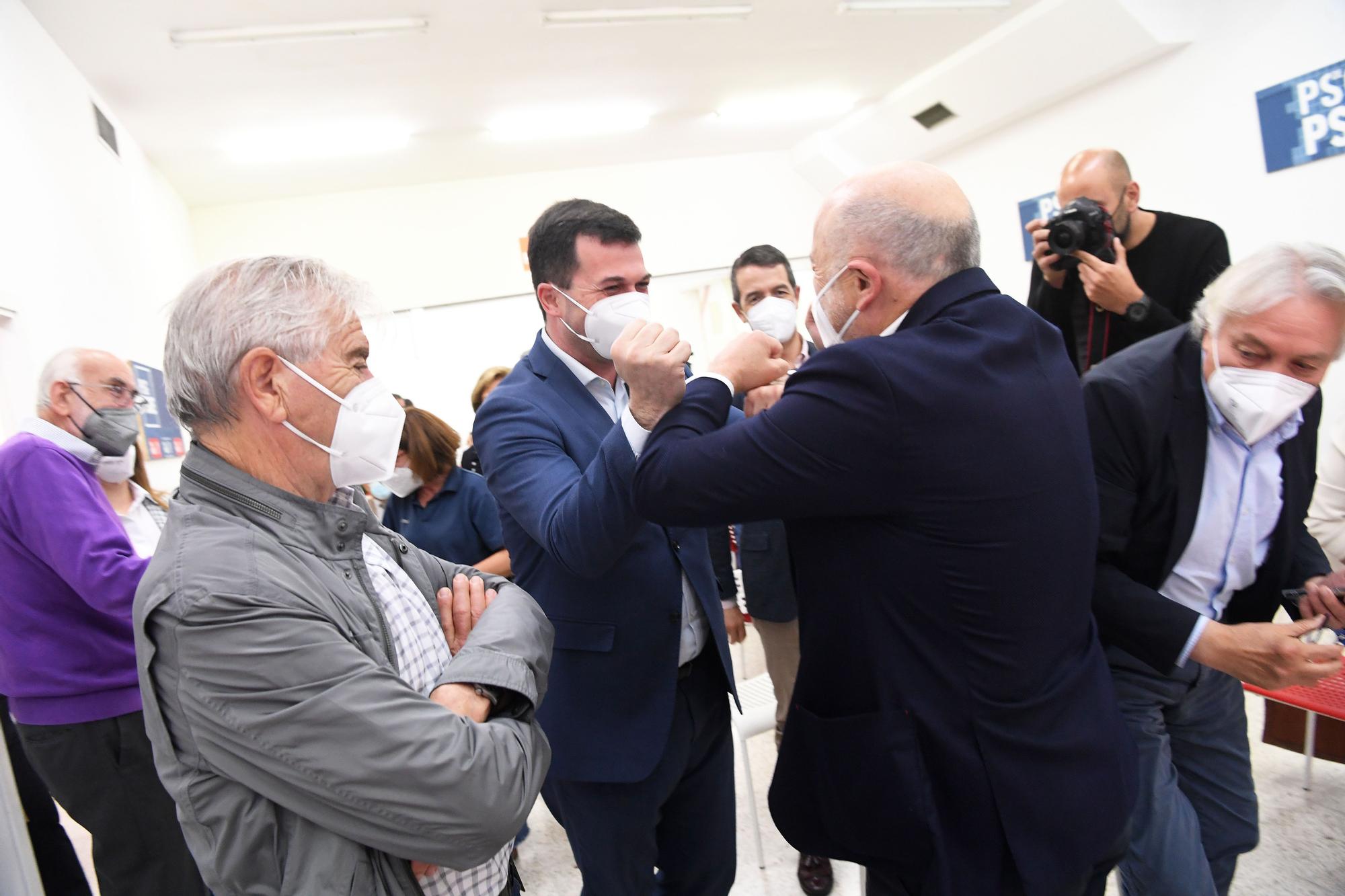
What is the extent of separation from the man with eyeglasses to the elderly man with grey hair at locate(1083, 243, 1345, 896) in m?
2.26

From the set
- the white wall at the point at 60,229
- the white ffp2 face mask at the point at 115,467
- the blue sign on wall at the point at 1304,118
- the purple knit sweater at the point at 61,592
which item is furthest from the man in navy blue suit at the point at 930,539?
the blue sign on wall at the point at 1304,118

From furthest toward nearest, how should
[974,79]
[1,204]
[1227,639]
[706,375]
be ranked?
[974,79]
[1,204]
[1227,639]
[706,375]

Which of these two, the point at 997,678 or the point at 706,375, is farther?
the point at 706,375

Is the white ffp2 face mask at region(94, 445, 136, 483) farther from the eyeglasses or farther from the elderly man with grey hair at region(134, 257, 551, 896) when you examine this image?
the elderly man with grey hair at region(134, 257, 551, 896)

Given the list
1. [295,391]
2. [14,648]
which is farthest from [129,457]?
[295,391]

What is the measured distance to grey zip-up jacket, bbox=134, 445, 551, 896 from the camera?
0.81 m

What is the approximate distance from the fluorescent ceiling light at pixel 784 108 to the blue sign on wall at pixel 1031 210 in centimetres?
181

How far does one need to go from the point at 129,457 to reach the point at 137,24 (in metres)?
2.96

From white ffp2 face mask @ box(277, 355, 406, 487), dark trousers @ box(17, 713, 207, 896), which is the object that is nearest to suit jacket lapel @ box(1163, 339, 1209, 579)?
white ffp2 face mask @ box(277, 355, 406, 487)

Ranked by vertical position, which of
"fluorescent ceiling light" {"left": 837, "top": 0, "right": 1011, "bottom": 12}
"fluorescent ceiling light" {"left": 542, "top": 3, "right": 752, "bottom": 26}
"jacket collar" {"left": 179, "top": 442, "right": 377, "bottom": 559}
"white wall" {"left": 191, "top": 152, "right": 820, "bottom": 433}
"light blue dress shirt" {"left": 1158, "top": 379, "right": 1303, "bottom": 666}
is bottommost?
"light blue dress shirt" {"left": 1158, "top": 379, "right": 1303, "bottom": 666}

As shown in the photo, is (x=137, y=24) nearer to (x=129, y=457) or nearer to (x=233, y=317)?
(x=129, y=457)

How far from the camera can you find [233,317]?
94 centimetres

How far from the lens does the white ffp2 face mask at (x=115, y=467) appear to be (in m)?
2.19

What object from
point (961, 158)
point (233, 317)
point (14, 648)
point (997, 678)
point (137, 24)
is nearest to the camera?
point (233, 317)
